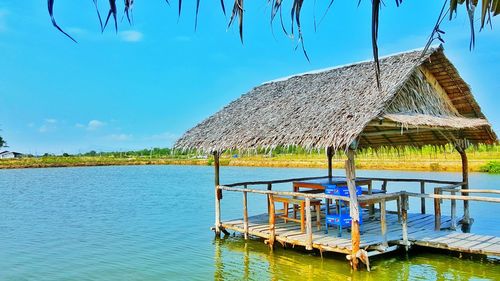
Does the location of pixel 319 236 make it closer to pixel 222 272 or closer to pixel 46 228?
pixel 222 272

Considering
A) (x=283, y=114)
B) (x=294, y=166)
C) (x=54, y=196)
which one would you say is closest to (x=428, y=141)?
(x=283, y=114)

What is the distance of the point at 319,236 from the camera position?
23.4 feet

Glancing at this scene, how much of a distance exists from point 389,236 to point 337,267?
3.24ft

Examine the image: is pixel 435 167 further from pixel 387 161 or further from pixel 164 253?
pixel 164 253

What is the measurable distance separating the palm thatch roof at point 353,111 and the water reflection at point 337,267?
1.84 meters

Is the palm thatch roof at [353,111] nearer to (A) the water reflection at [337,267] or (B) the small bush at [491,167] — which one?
(A) the water reflection at [337,267]

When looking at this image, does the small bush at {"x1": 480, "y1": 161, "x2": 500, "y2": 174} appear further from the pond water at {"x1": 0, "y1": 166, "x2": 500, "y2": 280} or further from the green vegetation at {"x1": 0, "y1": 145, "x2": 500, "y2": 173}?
the pond water at {"x1": 0, "y1": 166, "x2": 500, "y2": 280}

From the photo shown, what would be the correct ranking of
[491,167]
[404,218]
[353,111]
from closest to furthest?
1. [353,111]
2. [404,218]
3. [491,167]

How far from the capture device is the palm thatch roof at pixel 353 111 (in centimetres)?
655

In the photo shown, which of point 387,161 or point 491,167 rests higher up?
point 387,161

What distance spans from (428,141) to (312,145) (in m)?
4.55

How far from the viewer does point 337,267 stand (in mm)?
6668

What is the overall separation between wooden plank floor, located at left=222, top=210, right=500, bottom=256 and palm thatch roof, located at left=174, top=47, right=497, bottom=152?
1.49 meters

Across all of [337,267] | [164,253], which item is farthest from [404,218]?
[164,253]
